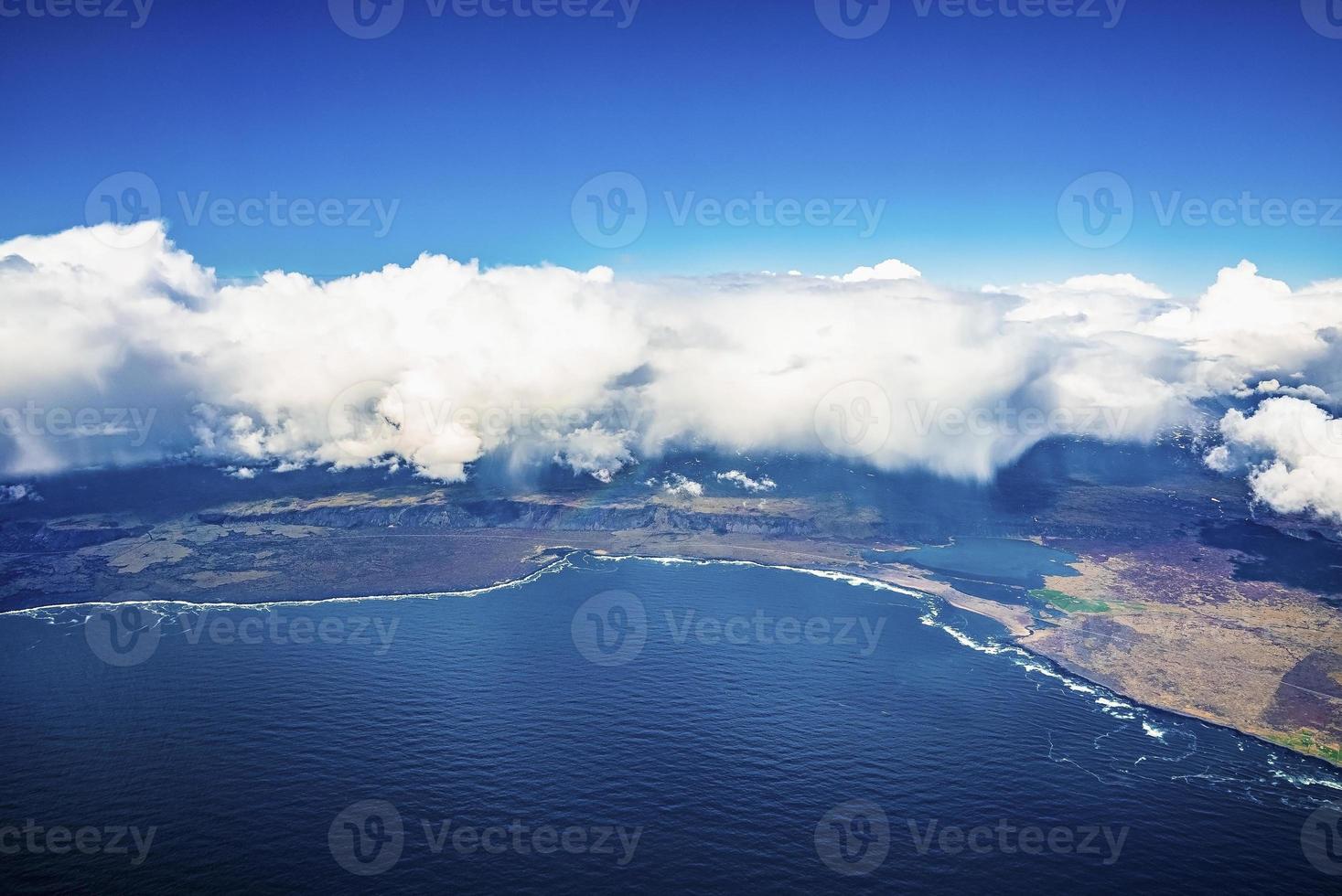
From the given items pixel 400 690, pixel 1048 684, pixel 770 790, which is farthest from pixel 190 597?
pixel 1048 684
